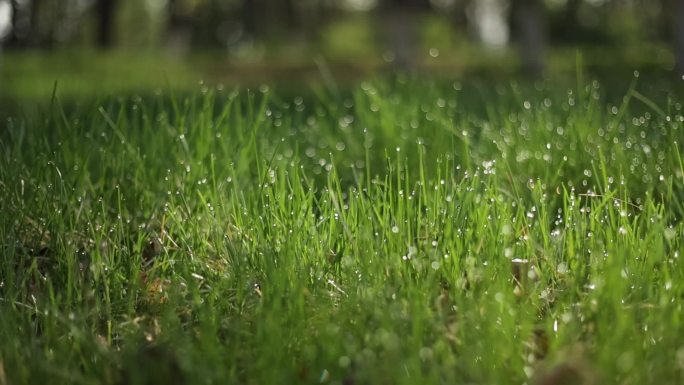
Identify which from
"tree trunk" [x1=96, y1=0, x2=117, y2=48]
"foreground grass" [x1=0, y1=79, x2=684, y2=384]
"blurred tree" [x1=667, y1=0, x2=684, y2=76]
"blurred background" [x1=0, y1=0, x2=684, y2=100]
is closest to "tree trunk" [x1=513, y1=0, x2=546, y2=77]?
"blurred background" [x1=0, y1=0, x2=684, y2=100]

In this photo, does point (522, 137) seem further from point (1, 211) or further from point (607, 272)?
point (1, 211)

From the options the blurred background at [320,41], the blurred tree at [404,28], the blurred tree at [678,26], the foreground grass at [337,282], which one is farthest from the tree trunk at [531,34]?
the foreground grass at [337,282]

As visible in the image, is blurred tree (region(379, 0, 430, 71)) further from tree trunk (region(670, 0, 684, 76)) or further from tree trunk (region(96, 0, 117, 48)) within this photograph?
tree trunk (region(96, 0, 117, 48))

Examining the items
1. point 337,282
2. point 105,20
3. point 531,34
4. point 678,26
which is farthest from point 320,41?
point 337,282

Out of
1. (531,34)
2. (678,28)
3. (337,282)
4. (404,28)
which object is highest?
(337,282)

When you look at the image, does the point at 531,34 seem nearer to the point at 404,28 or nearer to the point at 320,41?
the point at 404,28

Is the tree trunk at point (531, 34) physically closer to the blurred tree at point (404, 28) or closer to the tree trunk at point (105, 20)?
the blurred tree at point (404, 28)

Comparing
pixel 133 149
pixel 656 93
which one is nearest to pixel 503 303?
pixel 133 149

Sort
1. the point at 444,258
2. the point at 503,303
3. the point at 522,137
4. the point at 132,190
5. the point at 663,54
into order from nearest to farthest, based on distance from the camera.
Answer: the point at 503,303 → the point at 444,258 → the point at 132,190 → the point at 522,137 → the point at 663,54
